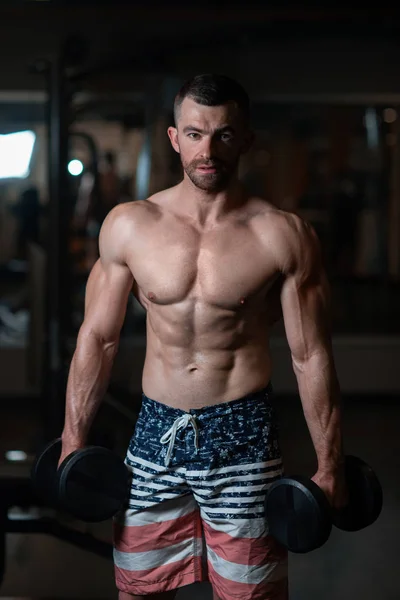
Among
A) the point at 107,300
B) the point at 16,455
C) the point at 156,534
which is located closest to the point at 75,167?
the point at 16,455

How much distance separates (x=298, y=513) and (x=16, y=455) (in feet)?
4.17

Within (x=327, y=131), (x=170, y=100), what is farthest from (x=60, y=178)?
(x=327, y=131)

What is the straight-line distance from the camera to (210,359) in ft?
4.59

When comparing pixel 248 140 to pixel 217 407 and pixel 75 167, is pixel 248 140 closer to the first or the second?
pixel 217 407

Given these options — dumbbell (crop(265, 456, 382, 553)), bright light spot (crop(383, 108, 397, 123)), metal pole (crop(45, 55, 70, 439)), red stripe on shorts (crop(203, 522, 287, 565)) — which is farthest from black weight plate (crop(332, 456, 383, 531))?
bright light spot (crop(383, 108, 397, 123))

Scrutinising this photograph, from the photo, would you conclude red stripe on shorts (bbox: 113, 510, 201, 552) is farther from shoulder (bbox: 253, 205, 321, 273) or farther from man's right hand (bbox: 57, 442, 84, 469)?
shoulder (bbox: 253, 205, 321, 273)

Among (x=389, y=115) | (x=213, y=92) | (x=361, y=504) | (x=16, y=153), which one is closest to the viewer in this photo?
(x=213, y=92)

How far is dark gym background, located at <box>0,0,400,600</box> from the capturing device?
2.22m

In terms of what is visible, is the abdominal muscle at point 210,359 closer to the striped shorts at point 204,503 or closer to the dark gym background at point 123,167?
the striped shorts at point 204,503

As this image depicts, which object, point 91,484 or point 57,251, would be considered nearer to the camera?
point 91,484

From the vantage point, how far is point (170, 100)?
2.42 m

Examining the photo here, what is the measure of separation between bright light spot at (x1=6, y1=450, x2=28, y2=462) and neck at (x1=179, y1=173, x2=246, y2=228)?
116cm

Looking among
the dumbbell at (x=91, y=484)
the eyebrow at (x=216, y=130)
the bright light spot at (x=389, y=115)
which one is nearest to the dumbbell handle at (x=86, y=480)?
the dumbbell at (x=91, y=484)

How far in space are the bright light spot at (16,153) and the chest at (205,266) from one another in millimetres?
1192
